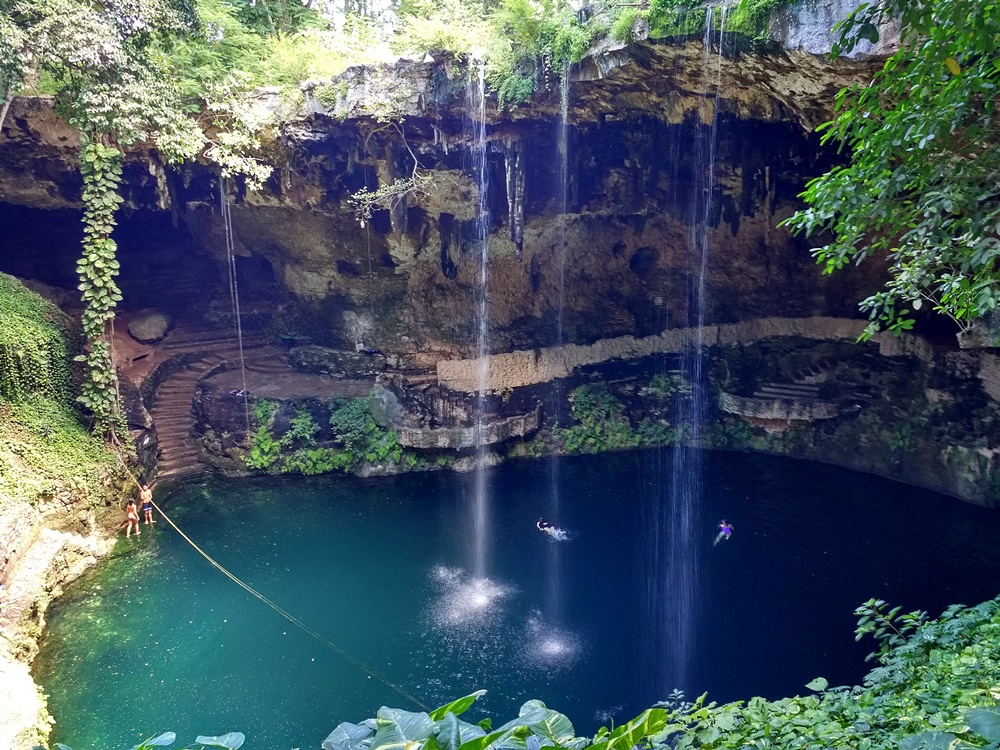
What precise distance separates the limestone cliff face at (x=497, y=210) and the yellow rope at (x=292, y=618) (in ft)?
20.6

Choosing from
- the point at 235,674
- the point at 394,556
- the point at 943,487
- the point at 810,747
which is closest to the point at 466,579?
the point at 394,556

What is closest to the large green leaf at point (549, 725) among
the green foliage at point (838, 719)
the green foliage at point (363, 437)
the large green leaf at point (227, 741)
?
the green foliage at point (838, 719)

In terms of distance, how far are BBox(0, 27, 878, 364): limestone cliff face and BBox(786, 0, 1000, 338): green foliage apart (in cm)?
525

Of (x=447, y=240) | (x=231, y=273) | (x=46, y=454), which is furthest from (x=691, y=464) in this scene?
(x=46, y=454)

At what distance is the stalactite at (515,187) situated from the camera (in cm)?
1262

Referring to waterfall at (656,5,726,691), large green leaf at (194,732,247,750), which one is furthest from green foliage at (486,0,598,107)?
large green leaf at (194,732,247,750)

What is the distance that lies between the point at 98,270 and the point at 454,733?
12440 mm

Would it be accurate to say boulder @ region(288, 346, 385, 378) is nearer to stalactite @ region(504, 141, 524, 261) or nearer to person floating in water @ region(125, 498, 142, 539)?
stalactite @ region(504, 141, 524, 261)

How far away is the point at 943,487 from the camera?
40.1 feet

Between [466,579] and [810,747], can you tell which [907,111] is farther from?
[466,579]

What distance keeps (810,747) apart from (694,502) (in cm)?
1021

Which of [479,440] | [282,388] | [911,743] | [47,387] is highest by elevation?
[911,743]

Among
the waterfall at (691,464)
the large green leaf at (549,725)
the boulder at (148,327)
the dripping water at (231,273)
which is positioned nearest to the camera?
the large green leaf at (549,725)

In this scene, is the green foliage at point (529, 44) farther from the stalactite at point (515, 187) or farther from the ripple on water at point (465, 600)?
the ripple on water at point (465, 600)
